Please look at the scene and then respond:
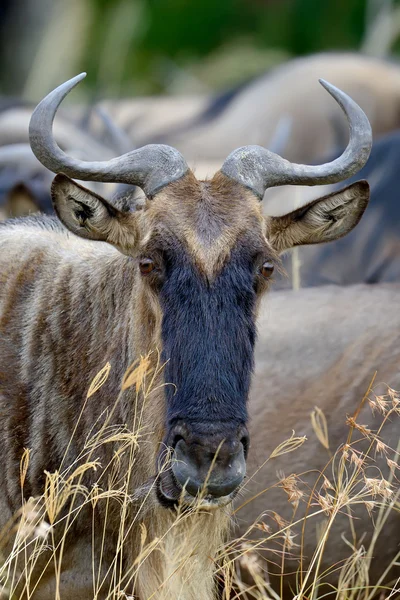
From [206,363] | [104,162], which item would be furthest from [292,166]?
[206,363]

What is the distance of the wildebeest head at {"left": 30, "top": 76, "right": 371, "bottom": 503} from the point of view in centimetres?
359

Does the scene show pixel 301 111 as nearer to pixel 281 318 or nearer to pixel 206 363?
pixel 281 318

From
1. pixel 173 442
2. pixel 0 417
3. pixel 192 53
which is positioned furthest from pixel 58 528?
pixel 192 53

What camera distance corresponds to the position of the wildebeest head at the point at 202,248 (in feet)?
11.8

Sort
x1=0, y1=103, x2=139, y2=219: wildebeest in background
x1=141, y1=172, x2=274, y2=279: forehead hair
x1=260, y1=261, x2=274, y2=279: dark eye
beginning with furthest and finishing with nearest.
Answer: x1=0, y1=103, x2=139, y2=219: wildebeest in background → x1=260, y1=261, x2=274, y2=279: dark eye → x1=141, y1=172, x2=274, y2=279: forehead hair

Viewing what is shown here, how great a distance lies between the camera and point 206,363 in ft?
12.0

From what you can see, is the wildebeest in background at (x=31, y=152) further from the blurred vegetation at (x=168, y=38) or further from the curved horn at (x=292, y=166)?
the curved horn at (x=292, y=166)

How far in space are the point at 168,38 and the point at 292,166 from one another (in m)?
16.8

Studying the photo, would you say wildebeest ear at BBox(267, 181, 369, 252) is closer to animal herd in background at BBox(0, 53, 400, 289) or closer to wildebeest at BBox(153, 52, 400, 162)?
animal herd in background at BBox(0, 53, 400, 289)

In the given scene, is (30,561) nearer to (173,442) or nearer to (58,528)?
(58,528)

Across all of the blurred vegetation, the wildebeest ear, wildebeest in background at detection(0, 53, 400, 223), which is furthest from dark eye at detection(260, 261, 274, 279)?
the blurred vegetation

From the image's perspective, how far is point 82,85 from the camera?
1828 cm

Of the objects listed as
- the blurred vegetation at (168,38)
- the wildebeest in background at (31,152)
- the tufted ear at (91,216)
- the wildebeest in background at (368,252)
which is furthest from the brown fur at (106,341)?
the blurred vegetation at (168,38)

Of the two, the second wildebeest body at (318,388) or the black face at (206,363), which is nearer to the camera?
the black face at (206,363)
